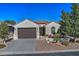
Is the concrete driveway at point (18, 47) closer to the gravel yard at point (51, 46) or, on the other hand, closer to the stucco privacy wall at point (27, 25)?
the gravel yard at point (51, 46)

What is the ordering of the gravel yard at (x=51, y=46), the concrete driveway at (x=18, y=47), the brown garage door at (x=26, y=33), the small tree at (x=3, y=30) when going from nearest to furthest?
the concrete driveway at (x=18, y=47) → the gravel yard at (x=51, y=46) → the small tree at (x=3, y=30) → the brown garage door at (x=26, y=33)

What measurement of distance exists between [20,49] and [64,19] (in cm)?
426

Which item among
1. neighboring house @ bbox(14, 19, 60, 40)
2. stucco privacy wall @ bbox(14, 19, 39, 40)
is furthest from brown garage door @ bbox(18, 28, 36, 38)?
stucco privacy wall @ bbox(14, 19, 39, 40)

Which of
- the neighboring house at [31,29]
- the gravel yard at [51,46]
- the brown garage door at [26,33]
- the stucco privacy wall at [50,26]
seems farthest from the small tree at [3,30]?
the stucco privacy wall at [50,26]

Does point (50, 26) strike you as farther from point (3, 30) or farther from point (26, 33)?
point (3, 30)

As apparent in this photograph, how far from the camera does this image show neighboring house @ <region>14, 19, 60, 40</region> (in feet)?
86.6

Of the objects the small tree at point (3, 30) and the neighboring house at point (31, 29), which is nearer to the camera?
the small tree at point (3, 30)

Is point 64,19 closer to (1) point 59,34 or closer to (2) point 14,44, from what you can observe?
(1) point 59,34

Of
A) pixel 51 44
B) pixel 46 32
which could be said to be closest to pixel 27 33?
pixel 46 32

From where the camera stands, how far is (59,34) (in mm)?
23766

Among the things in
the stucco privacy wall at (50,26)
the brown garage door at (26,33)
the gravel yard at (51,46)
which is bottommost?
the gravel yard at (51,46)

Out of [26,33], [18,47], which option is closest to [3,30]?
[18,47]

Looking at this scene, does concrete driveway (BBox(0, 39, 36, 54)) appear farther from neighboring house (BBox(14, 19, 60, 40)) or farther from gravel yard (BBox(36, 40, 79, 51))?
neighboring house (BBox(14, 19, 60, 40))

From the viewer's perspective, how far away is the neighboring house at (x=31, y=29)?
86.6 feet
